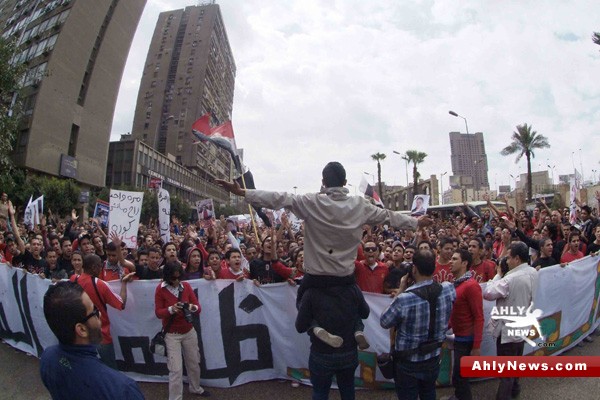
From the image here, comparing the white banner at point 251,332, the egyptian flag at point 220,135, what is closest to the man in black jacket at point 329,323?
the white banner at point 251,332

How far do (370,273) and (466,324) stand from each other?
172cm

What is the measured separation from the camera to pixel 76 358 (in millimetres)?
1677

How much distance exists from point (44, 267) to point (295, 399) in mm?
5184

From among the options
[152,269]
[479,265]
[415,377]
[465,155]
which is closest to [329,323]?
[415,377]

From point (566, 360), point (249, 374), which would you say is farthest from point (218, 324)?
point (566, 360)

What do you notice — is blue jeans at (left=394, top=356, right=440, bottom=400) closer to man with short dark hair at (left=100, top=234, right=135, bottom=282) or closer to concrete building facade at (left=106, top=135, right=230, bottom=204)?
man with short dark hair at (left=100, top=234, right=135, bottom=282)

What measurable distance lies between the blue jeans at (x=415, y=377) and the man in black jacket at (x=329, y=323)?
0.39 meters

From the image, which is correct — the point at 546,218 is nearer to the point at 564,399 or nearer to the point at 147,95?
the point at 564,399

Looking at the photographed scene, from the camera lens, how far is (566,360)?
389 centimetres

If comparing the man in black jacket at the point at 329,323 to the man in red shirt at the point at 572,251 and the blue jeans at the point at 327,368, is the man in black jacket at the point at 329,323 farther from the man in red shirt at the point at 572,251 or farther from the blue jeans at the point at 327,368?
the man in red shirt at the point at 572,251

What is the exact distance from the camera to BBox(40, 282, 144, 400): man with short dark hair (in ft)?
5.34

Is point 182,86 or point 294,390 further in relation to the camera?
point 182,86

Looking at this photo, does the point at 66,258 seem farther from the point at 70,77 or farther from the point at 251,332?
the point at 70,77

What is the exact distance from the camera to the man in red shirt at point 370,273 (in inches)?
210
